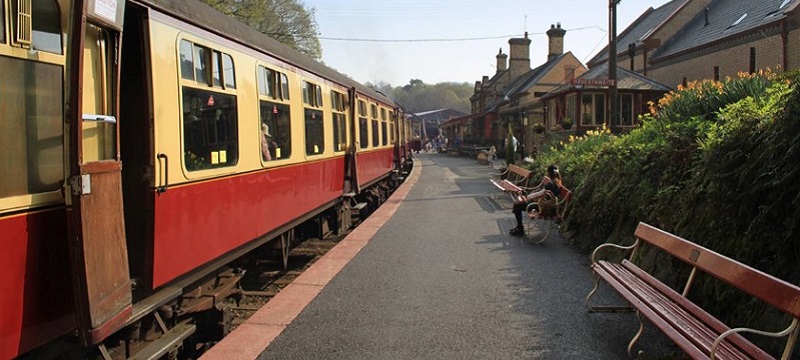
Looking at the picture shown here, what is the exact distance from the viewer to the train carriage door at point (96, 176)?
288 centimetres

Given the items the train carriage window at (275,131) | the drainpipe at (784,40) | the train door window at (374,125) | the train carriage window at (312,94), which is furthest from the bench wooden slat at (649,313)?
the drainpipe at (784,40)

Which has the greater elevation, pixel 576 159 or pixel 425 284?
pixel 576 159

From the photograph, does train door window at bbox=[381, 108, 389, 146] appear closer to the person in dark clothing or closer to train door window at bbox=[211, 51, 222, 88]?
the person in dark clothing

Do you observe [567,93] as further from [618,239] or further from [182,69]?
[182,69]

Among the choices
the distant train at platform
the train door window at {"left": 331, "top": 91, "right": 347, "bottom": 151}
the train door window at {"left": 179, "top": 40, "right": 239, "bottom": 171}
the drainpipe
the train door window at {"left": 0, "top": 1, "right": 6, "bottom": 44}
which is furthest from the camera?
the drainpipe

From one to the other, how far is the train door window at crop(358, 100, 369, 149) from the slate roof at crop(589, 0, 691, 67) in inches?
1025

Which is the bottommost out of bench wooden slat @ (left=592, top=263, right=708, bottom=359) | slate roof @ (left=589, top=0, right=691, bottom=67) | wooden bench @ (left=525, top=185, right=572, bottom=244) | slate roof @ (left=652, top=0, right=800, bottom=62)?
bench wooden slat @ (left=592, top=263, right=708, bottom=359)

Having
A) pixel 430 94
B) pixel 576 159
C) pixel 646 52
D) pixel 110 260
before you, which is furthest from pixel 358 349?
pixel 430 94

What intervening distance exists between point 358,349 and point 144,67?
7.81 feet

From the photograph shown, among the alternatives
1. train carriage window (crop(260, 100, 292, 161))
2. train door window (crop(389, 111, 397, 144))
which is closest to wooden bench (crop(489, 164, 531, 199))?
train door window (crop(389, 111, 397, 144))

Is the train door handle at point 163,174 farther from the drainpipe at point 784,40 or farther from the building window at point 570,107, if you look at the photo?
the drainpipe at point 784,40

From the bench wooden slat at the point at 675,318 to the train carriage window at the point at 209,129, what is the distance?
3.24m

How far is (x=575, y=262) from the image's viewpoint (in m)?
6.85

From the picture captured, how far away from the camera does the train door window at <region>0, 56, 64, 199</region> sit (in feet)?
9.02
